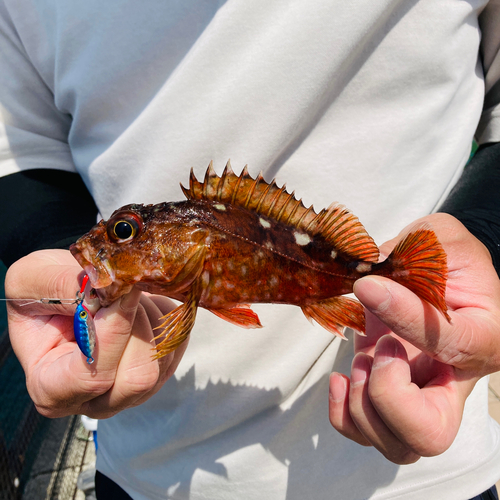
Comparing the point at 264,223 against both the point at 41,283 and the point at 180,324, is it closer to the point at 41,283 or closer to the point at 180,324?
the point at 180,324

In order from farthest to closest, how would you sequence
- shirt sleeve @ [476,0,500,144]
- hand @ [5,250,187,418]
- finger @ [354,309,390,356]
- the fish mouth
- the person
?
shirt sleeve @ [476,0,500,144], the person, finger @ [354,309,390,356], hand @ [5,250,187,418], the fish mouth

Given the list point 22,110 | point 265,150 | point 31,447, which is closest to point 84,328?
point 265,150

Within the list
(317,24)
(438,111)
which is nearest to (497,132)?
(438,111)

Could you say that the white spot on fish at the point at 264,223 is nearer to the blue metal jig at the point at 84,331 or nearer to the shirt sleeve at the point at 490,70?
the blue metal jig at the point at 84,331

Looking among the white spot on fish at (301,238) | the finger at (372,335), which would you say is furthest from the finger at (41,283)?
the finger at (372,335)

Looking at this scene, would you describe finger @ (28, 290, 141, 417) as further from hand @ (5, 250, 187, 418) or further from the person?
the person

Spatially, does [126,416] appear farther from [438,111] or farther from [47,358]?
[438,111]

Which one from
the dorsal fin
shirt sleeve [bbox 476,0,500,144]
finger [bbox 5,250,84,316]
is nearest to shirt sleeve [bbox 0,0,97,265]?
finger [bbox 5,250,84,316]
